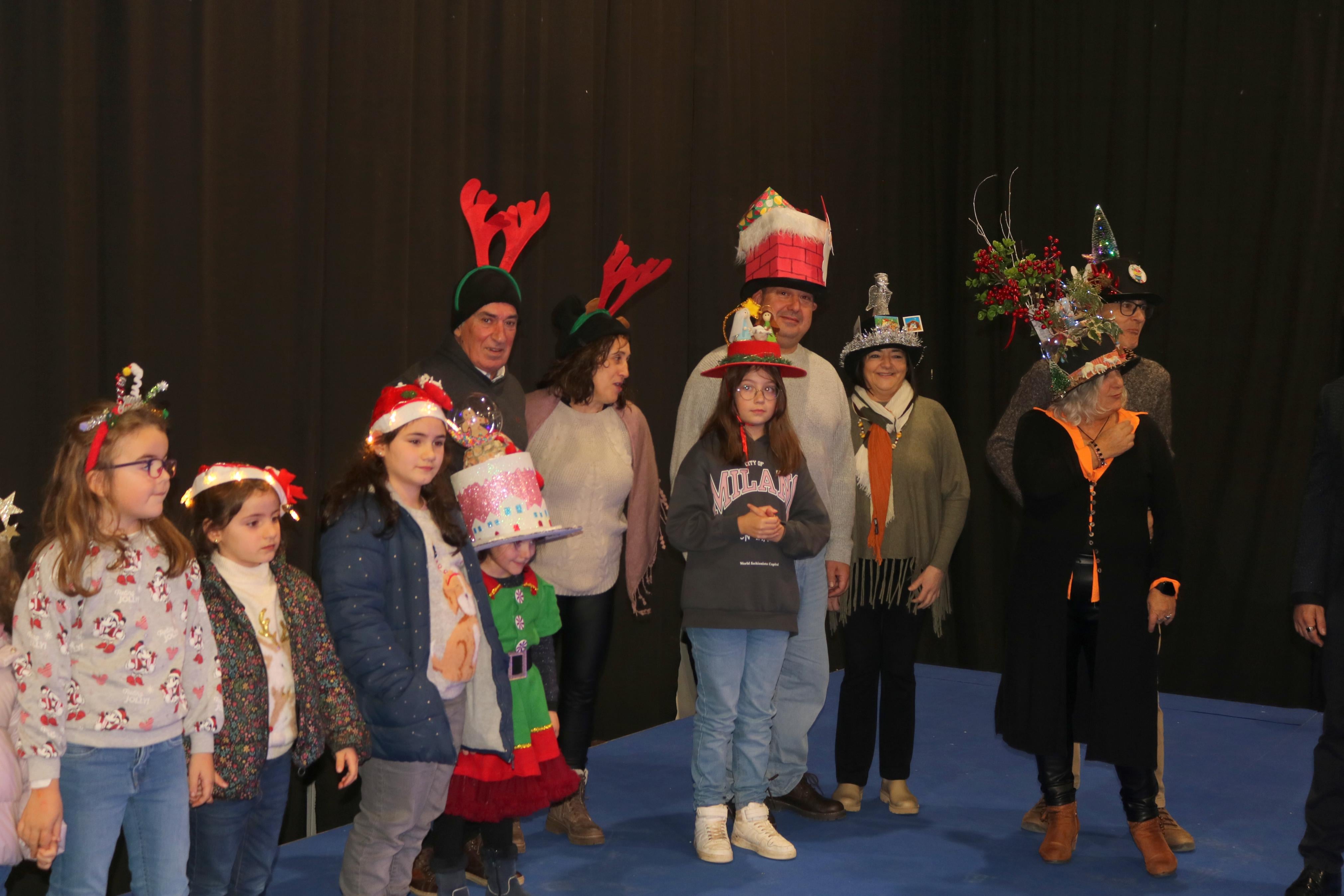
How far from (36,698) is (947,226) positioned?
525 cm

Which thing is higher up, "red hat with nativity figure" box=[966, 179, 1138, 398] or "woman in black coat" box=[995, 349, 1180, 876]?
"red hat with nativity figure" box=[966, 179, 1138, 398]

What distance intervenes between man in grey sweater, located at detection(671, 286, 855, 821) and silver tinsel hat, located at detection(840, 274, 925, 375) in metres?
0.20

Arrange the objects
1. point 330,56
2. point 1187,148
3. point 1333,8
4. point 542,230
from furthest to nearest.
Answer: point 1187,148
point 1333,8
point 542,230
point 330,56

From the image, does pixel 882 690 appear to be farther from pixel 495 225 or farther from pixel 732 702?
pixel 495 225

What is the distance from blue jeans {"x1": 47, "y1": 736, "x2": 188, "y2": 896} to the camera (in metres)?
2.18

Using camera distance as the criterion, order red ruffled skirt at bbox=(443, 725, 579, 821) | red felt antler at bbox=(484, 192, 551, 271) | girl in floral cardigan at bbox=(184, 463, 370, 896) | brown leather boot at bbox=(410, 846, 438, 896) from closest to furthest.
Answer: girl in floral cardigan at bbox=(184, 463, 370, 896) → red ruffled skirt at bbox=(443, 725, 579, 821) → brown leather boot at bbox=(410, 846, 438, 896) → red felt antler at bbox=(484, 192, 551, 271)

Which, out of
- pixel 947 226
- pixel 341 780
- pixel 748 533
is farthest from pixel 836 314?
pixel 341 780

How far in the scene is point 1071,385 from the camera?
128 inches

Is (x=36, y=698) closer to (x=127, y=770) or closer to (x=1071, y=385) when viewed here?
(x=127, y=770)

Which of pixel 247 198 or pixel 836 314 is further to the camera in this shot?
pixel 836 314

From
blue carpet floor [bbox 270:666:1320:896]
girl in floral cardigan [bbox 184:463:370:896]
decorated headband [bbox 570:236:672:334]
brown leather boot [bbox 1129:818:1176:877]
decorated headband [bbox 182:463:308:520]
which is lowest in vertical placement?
blue carpet floor [bbox 270:666:1320:896]

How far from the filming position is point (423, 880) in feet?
9.89

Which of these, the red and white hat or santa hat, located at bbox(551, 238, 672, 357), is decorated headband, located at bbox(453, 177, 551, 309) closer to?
santa hat, located at bbox(551, 238, 672, 357)

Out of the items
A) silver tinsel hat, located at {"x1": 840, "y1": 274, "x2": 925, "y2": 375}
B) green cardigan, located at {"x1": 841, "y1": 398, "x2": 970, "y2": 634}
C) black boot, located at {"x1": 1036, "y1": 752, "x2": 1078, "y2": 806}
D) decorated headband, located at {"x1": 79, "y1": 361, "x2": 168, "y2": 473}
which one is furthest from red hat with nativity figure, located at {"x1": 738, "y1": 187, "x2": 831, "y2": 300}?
decorated headband, located at {"x1": 79, "y1": 361, "x2": 168, "y2": 473}
